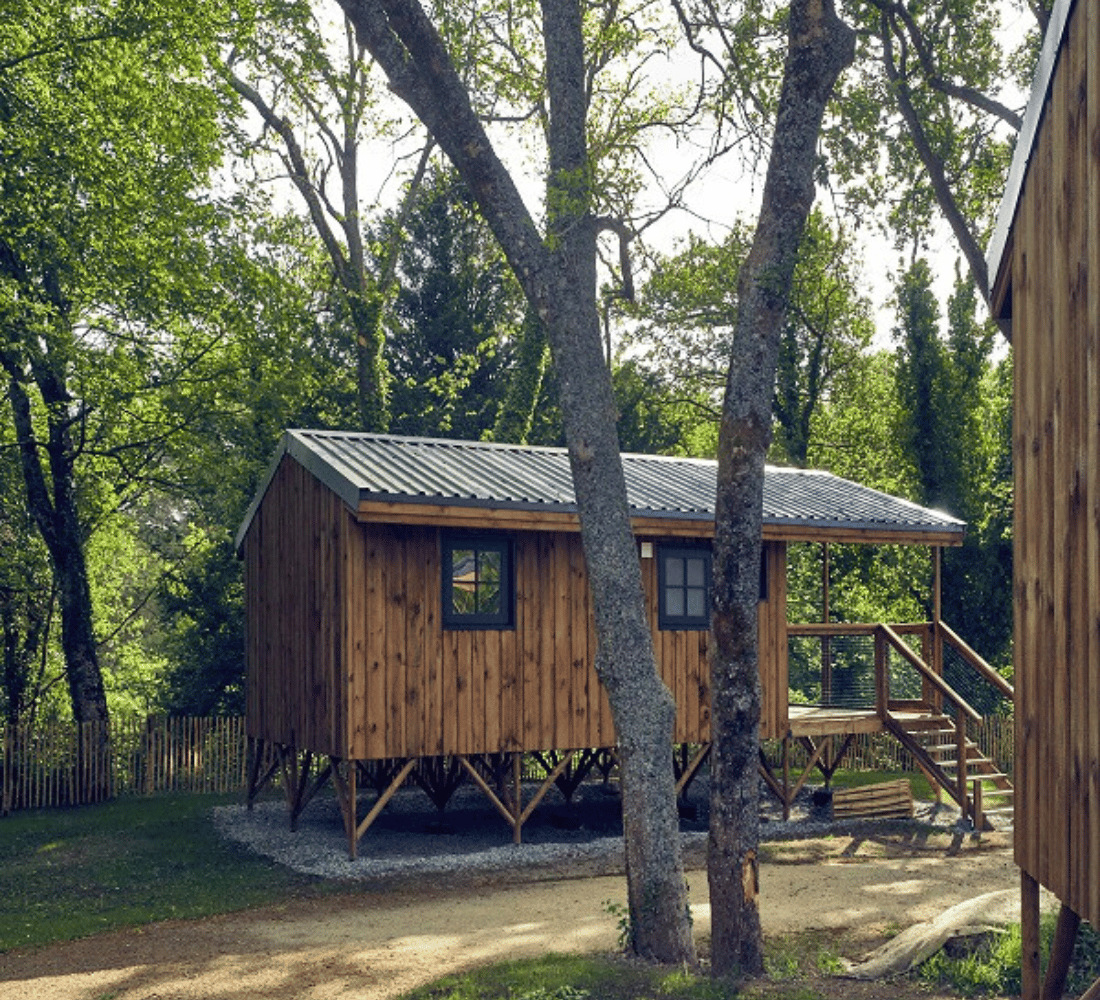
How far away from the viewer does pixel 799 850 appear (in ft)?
52.5

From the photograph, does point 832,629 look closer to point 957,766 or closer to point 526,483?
point 957,766

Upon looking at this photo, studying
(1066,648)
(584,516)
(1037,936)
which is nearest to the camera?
(1066,648)

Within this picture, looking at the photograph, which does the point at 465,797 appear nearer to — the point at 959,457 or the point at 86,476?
the point at 86,476

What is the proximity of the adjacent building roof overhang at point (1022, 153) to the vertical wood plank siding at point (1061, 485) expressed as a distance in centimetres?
5

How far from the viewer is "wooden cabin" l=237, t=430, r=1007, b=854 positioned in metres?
15.0

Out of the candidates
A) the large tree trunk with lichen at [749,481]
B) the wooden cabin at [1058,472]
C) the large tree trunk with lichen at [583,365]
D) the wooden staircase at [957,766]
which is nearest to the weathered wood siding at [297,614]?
the large tree trunk with lichen at [583,365]

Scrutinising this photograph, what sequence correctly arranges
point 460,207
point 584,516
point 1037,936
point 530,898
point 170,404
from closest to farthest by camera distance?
point 1037,936 < point 584,516 < point 530,898 < point 170,404 < point 460,207

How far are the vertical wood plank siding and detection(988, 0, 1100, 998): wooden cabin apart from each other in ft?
0.03

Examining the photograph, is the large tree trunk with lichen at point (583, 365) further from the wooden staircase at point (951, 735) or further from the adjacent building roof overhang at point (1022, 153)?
the wooden staircase at point (951, 735)

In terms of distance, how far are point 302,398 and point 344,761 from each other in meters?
12.7

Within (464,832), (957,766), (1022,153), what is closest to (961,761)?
Result: (957,766)

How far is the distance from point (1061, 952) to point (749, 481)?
136 inches

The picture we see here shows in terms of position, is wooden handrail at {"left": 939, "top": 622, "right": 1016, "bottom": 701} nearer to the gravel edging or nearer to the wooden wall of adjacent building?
the gravel edging

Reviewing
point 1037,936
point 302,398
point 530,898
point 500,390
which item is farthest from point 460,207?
point 1037,936
